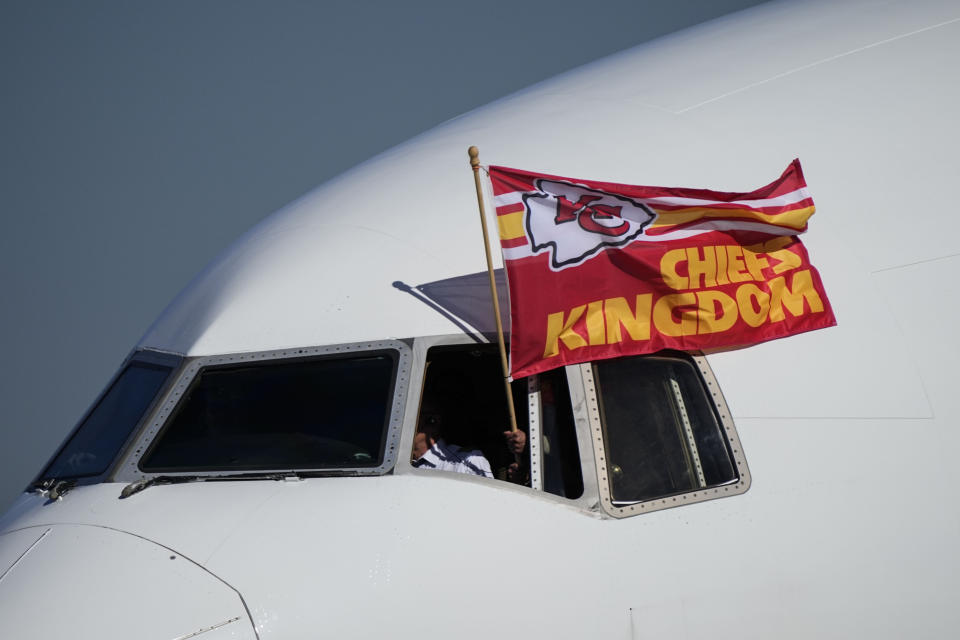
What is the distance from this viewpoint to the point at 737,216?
6418 mm

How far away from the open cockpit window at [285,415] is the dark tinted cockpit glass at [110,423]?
0.36 meters

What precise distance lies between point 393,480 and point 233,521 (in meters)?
0.98

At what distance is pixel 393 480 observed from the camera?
5.56 metres

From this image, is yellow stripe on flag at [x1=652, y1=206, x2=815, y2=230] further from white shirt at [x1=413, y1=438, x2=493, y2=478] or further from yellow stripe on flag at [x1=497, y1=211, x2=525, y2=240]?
white shirt at [x1=413, y1=438, x2=493, y2=478]

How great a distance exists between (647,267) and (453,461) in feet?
6.33

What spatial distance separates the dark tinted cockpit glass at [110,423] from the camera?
629 centimetres

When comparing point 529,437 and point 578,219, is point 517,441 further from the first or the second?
point 578,219

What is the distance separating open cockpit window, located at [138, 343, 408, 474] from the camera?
5.83 meters

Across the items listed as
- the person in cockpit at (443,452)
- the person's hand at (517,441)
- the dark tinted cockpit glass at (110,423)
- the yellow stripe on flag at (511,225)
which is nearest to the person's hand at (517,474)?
the person in cockpit at (443,452)

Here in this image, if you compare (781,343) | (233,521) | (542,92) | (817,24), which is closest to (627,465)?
(781,343)

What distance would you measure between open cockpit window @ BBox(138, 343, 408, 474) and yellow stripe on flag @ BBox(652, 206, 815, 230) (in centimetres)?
211

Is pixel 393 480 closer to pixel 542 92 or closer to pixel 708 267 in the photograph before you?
pixel 708 267

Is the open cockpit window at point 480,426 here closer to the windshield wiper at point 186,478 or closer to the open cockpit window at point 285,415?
the open cockpit window at point 285,415

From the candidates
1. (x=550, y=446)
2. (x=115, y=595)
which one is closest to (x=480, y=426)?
(x=550, y=446)
